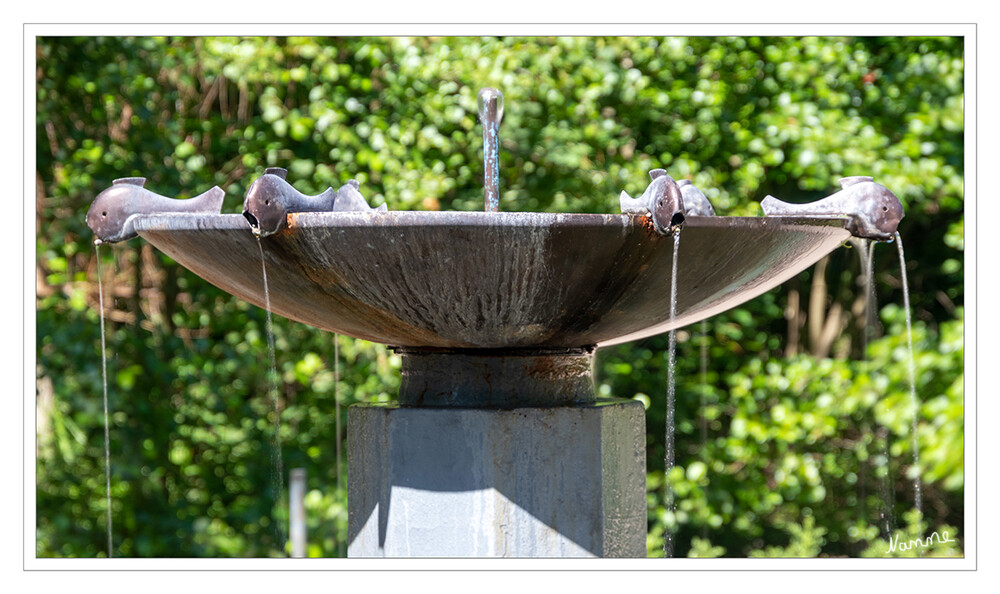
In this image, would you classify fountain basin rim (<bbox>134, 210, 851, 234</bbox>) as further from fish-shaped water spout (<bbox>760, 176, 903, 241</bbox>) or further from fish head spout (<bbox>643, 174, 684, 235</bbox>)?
fish-shaped water spout (<bbox>760, 176, 903, 241</bbox>)

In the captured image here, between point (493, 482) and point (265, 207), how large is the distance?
2.16 feet

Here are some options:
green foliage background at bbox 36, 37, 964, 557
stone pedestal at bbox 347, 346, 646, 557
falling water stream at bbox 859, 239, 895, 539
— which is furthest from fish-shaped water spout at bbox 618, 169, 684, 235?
falling water stream at bbox 859, 239, 895, 539

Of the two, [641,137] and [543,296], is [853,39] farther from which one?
[543,296]

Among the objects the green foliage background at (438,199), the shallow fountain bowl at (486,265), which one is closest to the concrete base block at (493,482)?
the shallow fountain bowl at (486,265)

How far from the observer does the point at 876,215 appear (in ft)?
6.88

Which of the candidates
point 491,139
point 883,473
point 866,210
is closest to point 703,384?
point 883,473

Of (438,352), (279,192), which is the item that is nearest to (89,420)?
(438,352)

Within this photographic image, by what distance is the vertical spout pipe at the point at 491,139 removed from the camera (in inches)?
95.5

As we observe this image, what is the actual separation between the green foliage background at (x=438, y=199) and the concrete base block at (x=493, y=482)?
7.95 feet

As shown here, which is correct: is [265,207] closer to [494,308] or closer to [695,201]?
[494,308]

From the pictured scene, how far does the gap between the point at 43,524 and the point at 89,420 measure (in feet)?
1.71
